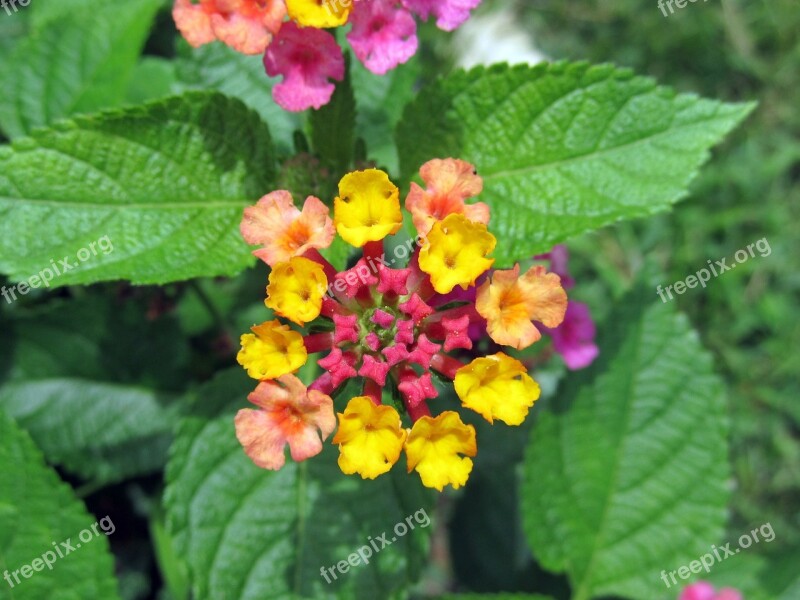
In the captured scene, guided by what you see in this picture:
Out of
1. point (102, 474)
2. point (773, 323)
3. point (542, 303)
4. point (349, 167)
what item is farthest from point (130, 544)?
point (773, 323)

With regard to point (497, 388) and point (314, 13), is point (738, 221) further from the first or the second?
point (314, 13)

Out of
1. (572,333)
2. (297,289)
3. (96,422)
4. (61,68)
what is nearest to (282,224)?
(297,289)

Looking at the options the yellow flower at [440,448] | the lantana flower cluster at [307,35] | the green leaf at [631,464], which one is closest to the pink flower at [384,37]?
the lantana flower cluster at [307,35]

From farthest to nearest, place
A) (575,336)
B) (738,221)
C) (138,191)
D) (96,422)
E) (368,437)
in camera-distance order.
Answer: (738,221) < (96,422) < (575,336) < (138,191) < (368,437)

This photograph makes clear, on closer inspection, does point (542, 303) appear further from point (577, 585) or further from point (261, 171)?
point (577, 585)

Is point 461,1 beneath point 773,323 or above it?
above

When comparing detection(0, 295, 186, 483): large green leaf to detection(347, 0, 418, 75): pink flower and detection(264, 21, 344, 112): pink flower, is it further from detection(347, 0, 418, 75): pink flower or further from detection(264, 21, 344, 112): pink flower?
detection(347, 0, 418, 75): pink flower
